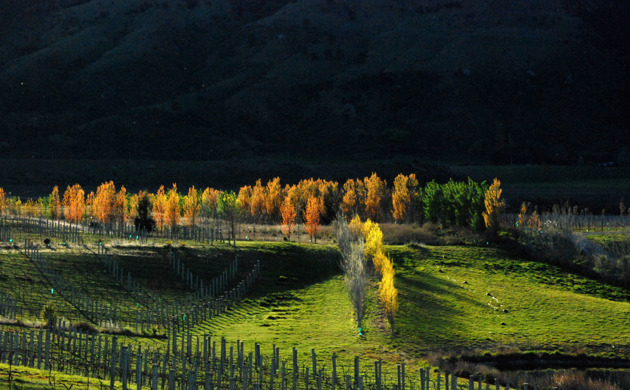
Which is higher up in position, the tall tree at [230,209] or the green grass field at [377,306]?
the tall tree at [230,209]

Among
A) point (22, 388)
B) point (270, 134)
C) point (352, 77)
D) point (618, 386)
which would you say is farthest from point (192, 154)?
point (22, 388)

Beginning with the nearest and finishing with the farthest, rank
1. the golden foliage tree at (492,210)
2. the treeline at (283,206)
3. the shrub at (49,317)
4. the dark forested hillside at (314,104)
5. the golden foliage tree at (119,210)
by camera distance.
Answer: the shrub at (49,317) < the golden foliage tree at (492,210) < the golden foliage tree at (119,210) < the treeline at (283,206) < the dark forested hillside at (314,104)

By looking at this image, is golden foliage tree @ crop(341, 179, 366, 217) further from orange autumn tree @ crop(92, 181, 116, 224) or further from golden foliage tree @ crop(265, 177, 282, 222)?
orange autumn tree @ crop(92, 181, 116, 224)

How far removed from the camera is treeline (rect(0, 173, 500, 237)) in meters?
74.1

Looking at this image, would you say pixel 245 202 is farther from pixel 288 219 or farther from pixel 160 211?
pixel 160 211

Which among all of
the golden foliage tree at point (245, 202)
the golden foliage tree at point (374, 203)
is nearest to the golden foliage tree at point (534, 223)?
the golden foliage tree at point (374, 203)

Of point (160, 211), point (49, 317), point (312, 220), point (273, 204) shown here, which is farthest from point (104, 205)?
point (49, 317)

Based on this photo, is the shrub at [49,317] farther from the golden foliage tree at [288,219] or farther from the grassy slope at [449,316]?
the golden foliage tree at [288,219]

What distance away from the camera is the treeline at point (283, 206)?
74.1 meters

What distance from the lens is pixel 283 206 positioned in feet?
269

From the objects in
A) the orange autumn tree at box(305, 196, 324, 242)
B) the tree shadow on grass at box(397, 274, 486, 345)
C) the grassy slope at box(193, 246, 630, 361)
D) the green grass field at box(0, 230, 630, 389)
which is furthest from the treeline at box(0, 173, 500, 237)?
the tree shadow on grass at box(397, 274, 486, 345)

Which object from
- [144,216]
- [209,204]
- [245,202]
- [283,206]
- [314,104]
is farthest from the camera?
[314,104]

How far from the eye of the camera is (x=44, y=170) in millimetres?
126438

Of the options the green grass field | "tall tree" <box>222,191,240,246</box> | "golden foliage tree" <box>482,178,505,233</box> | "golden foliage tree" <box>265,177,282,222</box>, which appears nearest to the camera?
the green grass field
